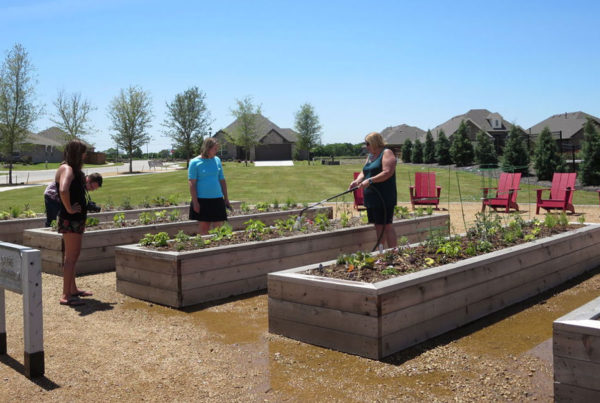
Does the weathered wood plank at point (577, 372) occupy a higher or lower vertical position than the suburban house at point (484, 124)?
lower

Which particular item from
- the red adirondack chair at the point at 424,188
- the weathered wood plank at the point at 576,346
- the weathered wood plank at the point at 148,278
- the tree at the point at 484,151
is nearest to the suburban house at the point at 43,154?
the tree at the point at 484,151

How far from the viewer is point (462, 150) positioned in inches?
1683

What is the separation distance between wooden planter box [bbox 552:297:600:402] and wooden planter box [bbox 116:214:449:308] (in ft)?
11.7

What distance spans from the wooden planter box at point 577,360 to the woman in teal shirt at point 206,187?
4741 millimetres

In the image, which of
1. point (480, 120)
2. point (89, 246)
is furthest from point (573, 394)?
point (480, 120)

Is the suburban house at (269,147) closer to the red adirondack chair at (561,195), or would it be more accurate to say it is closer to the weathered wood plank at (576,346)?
the red adirondack chair at (561,195)

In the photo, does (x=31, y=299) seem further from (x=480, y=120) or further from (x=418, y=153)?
(x=480, y=120)

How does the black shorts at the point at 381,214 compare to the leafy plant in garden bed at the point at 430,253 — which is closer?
the leafy plant in garden bed at the point at 430,253

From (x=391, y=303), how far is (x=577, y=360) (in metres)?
1.33

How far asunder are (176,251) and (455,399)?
342 cm

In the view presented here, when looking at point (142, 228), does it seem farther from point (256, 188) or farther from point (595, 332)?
point (256, 188)

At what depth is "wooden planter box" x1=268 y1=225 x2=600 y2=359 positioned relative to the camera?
13.0ft

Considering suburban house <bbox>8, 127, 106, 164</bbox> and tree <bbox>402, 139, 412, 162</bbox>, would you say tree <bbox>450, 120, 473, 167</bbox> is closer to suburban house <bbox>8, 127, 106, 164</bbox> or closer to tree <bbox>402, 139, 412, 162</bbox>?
tree <bbox>402, 139, 412, 162</bbox>

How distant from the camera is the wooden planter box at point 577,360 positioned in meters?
2.91
